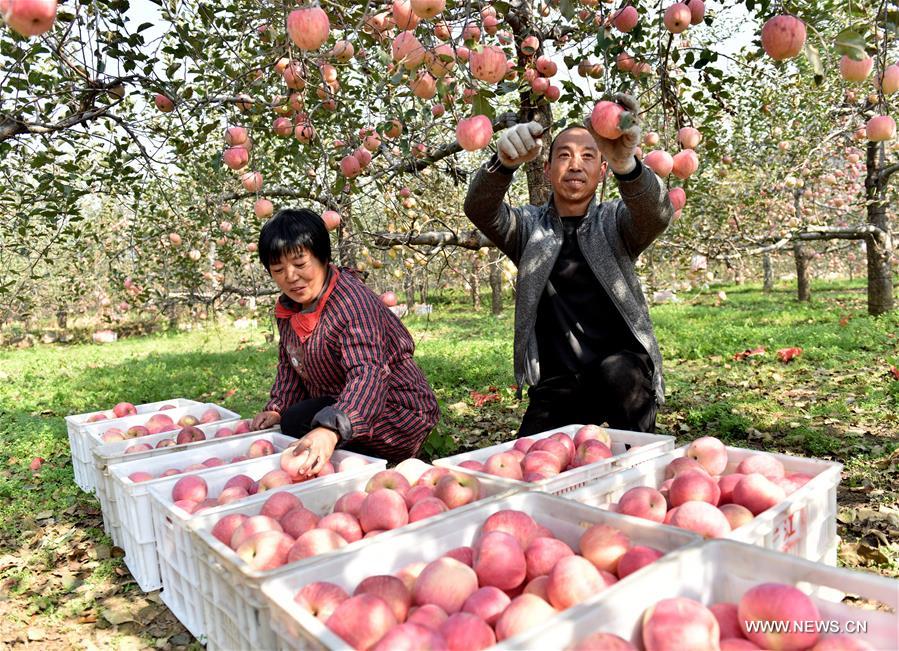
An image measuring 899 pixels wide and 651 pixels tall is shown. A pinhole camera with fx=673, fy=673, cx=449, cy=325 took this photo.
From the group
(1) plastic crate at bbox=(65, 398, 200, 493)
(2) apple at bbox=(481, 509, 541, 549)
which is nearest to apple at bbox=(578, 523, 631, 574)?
(2) apple at bbox=(481, 509, 541, 549)

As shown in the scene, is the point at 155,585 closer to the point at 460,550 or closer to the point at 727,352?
the point at 460,550

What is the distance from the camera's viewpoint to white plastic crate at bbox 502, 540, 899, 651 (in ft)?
3.82

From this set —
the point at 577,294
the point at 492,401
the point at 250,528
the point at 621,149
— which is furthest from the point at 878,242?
the point at 250,528

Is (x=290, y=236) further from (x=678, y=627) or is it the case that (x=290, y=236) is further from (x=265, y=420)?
(x=678, y=627)

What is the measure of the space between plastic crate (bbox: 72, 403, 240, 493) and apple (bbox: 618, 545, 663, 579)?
8.29ft

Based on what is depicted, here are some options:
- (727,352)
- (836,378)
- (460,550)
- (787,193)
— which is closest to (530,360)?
(460,550)

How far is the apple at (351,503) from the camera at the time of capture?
2.04m

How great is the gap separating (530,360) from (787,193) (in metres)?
7.94

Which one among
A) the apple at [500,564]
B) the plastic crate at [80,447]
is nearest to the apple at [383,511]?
the apple at [500,564]

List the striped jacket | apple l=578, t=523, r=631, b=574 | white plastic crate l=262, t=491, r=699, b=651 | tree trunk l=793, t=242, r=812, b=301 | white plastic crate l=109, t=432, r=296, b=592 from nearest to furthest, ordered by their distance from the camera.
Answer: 1. white plastic crate l=262, t=491, r=699, b=651
2. apple l=578, t=523, r=631, b=574
3. white plastic crate l=109, t=432, r=296, b=592
4. the striped jacket
5. tree trunk l=793, t=242, r=812, b=301

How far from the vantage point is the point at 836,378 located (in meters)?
5.78

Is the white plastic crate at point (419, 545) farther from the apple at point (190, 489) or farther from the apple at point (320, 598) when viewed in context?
the apple at point (190, 489)

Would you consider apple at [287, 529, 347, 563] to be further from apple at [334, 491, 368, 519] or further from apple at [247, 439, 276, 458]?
apple at [247, 439, 276, 458]

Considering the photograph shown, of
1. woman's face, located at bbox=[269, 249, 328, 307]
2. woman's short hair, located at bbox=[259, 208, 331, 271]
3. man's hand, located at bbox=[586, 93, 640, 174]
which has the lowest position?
woman's face, located at bbox=[269, 249, 328, 307]
